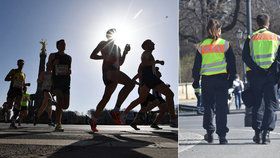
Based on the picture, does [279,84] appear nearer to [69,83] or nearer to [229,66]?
[229,66]

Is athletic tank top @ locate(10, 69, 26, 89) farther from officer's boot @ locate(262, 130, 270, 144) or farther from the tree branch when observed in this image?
officer's boot @ locate(262, 130, 270, 144)

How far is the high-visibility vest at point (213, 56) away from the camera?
3568 mm

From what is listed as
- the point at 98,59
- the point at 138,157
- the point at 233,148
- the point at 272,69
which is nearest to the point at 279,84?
the point at 272,69

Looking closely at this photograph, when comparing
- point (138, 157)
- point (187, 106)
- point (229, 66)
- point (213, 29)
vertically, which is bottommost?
point (138, 157)

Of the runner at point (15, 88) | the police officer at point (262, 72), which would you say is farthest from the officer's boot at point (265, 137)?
the runner at point (15, 88)

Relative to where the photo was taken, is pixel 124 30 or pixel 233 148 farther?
pixel 124 30

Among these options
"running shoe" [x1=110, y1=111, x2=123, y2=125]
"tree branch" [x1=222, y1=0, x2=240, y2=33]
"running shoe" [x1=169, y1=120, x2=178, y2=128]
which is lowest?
"running shoe" [x1=169, y1=120, x2=178, y2=128]

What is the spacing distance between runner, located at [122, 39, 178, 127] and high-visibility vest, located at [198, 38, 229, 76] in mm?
301

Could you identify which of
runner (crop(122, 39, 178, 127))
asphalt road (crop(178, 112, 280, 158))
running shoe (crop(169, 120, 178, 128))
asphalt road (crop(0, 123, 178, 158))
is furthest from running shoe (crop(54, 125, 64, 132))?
asphalt road (crop(178, 112, 280, 158))

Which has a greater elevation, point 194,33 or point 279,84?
point 194,33

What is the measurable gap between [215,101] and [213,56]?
0.27 m

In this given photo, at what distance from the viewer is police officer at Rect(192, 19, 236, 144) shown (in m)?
3.56

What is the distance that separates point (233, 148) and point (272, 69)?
513mm

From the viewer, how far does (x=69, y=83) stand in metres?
3.88
